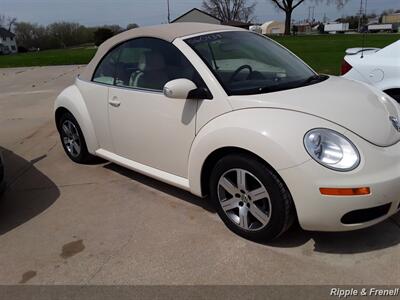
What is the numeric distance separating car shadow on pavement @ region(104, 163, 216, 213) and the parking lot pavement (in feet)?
0.04

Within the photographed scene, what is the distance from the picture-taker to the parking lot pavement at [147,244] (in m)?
2.81

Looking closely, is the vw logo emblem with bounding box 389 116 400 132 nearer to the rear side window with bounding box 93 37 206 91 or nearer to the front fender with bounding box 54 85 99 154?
the rear side window with bounding box 93 37 206 91

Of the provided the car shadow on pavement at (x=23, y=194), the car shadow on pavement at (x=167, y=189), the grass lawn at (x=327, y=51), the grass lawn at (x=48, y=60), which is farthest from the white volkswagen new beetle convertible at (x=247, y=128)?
the grass lawn at (x=48, y=60)

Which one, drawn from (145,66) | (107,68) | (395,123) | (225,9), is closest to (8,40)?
(225,9)

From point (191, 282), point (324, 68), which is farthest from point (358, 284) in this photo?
point (324, 68)

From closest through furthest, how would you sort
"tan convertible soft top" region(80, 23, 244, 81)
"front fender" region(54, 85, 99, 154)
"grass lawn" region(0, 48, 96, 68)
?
"tan convertible soft top" region(80, 23, 244, 81)
"front fender" region(54, 85, 99, 154)
"grass lawn" region(0, 48, 96, 68)

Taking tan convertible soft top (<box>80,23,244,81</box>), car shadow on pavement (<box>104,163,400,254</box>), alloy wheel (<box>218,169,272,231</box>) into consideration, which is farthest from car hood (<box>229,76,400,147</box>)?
tan convertible soft top (<box>80,23,244,81</box>)

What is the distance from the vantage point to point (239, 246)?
3107mm

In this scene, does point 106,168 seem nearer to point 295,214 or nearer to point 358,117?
point 295,214

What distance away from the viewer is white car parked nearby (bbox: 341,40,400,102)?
15.7 ft

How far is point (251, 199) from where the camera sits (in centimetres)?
304

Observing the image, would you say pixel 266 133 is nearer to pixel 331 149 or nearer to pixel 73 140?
pixel 331 149

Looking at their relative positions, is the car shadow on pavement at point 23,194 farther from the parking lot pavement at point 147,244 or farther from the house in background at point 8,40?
the house in background at point 8,40

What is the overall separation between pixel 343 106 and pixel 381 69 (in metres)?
2.29
